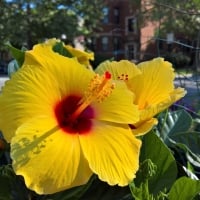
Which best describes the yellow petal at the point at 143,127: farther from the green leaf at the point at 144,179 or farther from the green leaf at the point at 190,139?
the green leaf at the point at 190,139

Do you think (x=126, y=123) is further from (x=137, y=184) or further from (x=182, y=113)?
(x=182, y=113)

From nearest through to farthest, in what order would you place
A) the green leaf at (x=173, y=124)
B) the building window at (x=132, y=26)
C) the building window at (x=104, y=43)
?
the green leaf at (x=173, y=124) → the building window at (x=132, y=26) → the building window at (x=104, y=43)

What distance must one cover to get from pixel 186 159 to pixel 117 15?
39112 mm

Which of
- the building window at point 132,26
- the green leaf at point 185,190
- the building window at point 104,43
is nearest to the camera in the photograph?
the green leaf at point 185,190

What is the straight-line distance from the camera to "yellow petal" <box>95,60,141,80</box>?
33.9 inches

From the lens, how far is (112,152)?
0.67 metres

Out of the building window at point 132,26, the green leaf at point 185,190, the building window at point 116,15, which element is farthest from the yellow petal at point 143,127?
the building window at point 116,15

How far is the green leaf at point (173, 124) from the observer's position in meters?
1.05

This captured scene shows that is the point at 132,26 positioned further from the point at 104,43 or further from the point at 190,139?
the point at 190,139

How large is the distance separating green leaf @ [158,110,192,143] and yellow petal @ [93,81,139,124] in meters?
0.28

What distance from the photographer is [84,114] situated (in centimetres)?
76

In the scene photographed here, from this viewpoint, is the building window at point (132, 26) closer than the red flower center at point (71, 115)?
No

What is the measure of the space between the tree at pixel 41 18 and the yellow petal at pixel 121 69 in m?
23.8

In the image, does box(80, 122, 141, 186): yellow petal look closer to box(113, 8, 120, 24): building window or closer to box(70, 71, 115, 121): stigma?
box(70, 71, 115, 121): stigma
